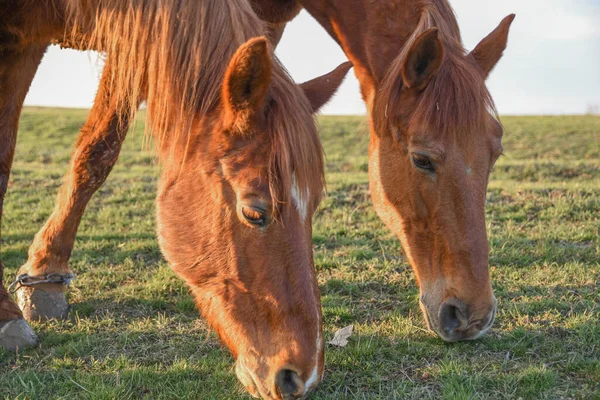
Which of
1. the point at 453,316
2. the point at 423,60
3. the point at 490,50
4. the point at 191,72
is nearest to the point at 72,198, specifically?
the point at 191,72

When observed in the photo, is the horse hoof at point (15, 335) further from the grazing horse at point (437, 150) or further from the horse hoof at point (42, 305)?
the grazing horse at point (437, 150)

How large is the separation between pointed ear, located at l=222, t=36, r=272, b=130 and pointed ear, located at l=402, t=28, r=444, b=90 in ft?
4.06

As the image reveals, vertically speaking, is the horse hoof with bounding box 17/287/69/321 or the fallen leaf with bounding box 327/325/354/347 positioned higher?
the horse hoof with bounding box 17/287/69/321

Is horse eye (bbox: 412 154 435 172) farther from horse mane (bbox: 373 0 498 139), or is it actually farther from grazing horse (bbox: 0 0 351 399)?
grazing horse (bbox: 0 0 351 399)

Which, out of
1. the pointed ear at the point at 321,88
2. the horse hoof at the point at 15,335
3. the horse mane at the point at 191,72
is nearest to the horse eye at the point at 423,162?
the pointed ear at the point at 321,88

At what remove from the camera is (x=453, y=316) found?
348cm

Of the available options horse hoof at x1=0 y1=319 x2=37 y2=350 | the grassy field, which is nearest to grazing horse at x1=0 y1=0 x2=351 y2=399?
the grassy field

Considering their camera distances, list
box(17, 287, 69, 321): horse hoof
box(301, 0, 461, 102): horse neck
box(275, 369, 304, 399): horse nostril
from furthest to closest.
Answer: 1. box(17, 287, 69, 321): horse hoof
2. box(301, 0, 461, 102): horse neck
3. box(275, 369, 304, 399): horse nostril

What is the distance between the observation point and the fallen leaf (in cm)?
372

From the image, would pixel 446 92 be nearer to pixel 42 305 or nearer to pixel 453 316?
pixel 453 316

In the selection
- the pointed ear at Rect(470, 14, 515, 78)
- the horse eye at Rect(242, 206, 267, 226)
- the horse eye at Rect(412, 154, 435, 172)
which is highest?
the pointed ear at Rect(470, 14, 515, 78)

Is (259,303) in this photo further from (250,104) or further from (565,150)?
(565,150)

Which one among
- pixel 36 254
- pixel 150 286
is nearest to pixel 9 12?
pixel 36 254

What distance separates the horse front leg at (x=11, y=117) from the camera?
156 inches
